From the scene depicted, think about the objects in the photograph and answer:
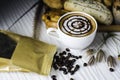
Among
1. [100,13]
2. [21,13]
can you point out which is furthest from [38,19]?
[100,13]

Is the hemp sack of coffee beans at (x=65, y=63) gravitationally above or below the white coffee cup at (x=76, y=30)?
below

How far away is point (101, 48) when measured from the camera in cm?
59

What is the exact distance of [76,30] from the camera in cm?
55

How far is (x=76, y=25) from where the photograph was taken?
56 cm

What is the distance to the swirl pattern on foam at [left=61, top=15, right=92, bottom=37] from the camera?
0.55 metres

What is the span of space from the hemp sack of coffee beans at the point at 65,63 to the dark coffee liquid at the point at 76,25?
0.16 feet

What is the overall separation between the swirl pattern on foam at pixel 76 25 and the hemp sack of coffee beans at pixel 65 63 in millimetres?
50

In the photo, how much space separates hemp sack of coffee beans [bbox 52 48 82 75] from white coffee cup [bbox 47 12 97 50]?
2cm

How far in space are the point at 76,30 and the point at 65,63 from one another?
70 millimetres

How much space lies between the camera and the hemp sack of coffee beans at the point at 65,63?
21.5 inches

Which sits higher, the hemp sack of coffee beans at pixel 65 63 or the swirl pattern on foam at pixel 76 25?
the swirl pattern on foam at pixel 76 25

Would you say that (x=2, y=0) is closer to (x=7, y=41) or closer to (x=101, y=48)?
(x=7, y=41)

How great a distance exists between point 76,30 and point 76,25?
11mm

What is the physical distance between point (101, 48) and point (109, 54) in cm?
2
